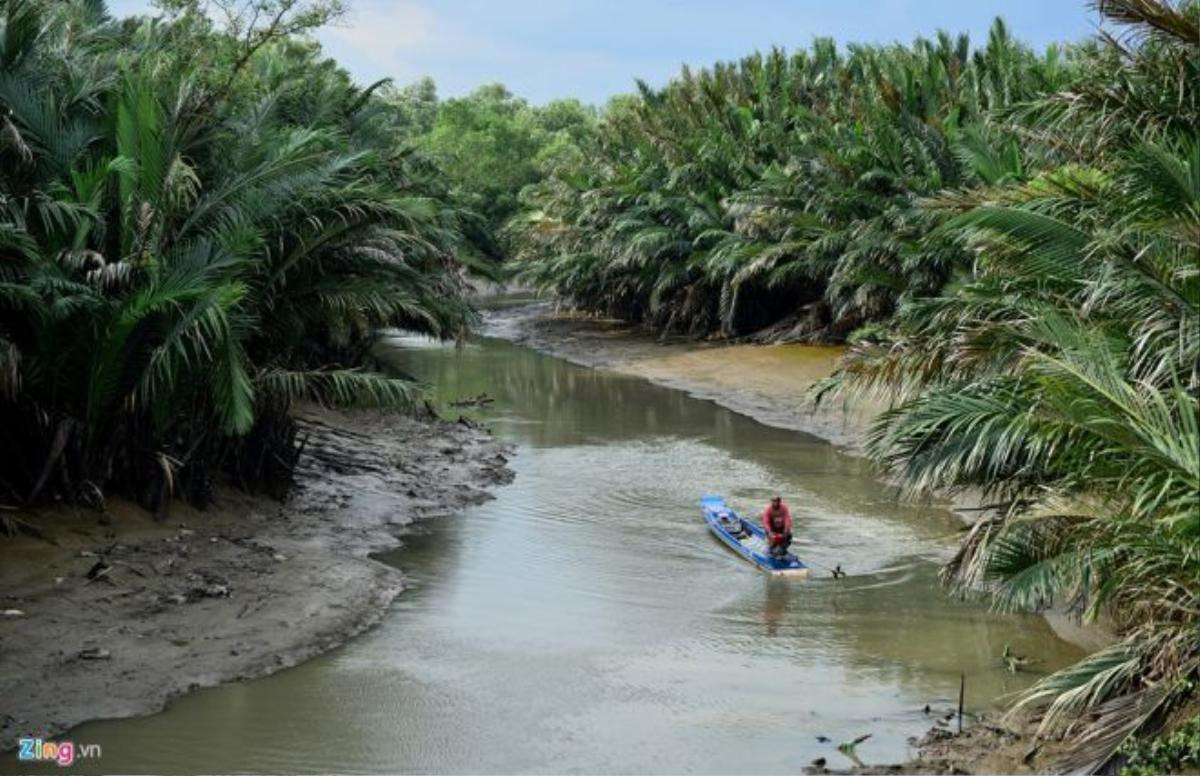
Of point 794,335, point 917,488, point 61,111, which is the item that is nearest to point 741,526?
point 917,488

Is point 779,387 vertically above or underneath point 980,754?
above

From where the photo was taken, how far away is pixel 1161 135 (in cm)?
1041

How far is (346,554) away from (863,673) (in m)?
6.20

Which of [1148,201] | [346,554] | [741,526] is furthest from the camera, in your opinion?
[741,526]

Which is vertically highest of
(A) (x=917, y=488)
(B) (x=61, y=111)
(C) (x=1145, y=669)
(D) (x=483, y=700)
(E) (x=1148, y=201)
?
(B) (x=61, y=111)

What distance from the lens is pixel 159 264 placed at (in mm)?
13133

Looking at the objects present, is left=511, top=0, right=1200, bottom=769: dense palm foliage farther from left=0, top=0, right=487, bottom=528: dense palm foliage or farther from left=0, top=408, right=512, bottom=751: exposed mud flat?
left=0, top=0, right=487, bottom=528: dense palm foliage

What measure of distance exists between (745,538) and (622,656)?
4471 millimetres

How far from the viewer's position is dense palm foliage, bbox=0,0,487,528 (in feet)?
41.9

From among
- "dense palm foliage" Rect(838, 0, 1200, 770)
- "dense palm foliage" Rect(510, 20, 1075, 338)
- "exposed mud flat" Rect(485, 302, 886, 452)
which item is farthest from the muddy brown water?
"dense palm foliage" Rect(510, 20, 1075, 338)

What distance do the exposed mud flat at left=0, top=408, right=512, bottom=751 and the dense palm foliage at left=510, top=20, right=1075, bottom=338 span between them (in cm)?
1070

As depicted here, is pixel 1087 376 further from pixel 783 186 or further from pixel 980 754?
pixel 783 186

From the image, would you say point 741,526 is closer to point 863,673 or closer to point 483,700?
point 863,673

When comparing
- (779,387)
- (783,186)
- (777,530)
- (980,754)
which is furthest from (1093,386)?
(783,186)
